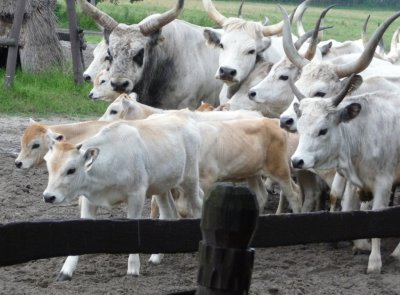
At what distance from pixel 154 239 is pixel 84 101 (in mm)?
12833

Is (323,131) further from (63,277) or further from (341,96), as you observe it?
(63,277)

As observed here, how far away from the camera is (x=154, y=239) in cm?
489

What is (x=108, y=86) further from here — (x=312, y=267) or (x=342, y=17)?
(x=342, y=17)

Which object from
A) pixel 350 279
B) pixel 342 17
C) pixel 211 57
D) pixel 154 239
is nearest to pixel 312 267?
pixel 350 279

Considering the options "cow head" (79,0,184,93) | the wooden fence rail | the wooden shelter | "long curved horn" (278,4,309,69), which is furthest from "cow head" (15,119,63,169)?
the wooden shelter

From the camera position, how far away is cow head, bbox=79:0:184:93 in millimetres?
12320

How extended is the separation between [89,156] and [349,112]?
204 cm

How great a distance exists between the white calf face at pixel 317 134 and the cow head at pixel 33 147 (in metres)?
2.30

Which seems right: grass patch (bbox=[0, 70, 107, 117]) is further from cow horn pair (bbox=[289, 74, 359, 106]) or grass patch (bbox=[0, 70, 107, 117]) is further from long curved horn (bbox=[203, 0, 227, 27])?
cow horn pair (bbox=[289, 74, 359, 106])

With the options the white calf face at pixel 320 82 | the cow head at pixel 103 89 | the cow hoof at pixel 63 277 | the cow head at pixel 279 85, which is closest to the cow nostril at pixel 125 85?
the cow head at pixel 103 89

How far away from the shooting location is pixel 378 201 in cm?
888

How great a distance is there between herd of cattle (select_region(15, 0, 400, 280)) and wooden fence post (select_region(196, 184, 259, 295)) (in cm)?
422

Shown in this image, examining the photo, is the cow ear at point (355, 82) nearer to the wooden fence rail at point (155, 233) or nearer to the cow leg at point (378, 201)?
the cow leg at point (378, 201)

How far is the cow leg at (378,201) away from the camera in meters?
8.82
